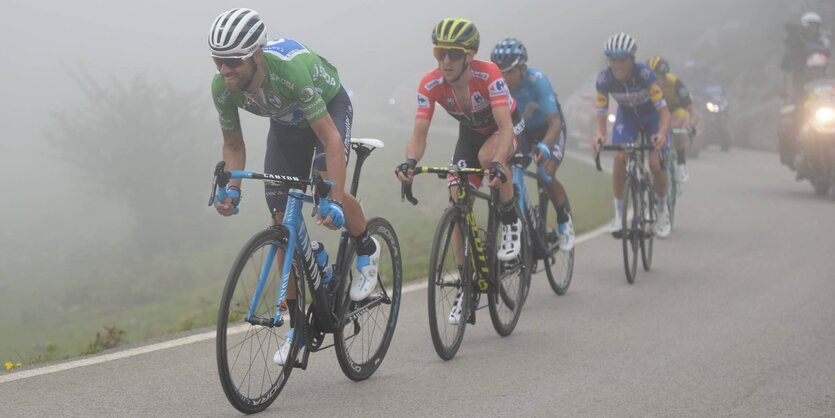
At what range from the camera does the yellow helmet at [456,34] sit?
7102 mm

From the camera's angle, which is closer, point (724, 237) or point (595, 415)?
point (595, 415)

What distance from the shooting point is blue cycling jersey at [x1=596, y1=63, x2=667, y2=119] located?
11305 millimetres

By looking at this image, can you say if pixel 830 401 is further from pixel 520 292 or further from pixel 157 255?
pixel 157 255

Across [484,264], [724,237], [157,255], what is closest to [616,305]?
[484,264]

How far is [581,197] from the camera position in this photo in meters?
22.3

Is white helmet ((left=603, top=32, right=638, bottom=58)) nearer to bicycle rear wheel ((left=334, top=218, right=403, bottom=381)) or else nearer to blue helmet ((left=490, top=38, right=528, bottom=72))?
blue helmet ((left=490, top=38, right=528, bottom=72))

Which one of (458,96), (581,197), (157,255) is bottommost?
(157,255)

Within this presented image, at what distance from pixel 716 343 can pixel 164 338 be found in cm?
376

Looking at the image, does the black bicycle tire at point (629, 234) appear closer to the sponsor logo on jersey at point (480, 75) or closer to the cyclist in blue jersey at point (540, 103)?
the cyclist in blue jersey at point (540, 103)

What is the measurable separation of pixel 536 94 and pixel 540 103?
0.28 feet

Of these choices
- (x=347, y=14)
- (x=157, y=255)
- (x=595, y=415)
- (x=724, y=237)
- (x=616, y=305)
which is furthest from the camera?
(x=347, y=14)

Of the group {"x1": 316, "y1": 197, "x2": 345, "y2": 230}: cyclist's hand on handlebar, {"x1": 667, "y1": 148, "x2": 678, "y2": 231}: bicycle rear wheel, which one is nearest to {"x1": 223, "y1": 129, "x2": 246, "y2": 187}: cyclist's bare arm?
{"x1": 316, "y1": 197, "x2": 345, "y2": 230}: cyclist's hand on handlebar

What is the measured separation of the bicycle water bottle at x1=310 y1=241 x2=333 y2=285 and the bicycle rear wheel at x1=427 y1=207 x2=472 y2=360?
0.81m

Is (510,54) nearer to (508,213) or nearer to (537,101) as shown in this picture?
(537,101)
